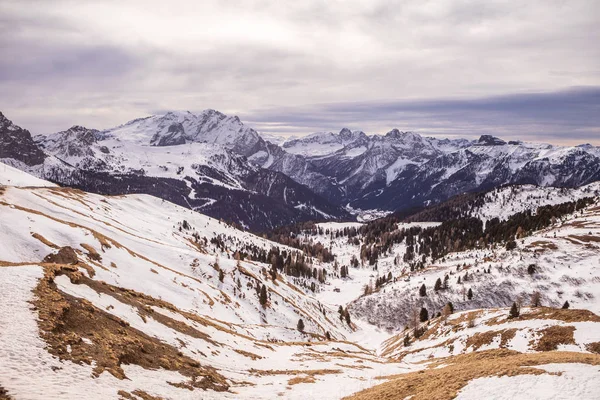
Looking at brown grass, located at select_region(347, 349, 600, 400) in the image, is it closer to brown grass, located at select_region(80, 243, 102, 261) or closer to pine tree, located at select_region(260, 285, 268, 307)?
brown grass, located at select_region(80, 243, 102, 261)

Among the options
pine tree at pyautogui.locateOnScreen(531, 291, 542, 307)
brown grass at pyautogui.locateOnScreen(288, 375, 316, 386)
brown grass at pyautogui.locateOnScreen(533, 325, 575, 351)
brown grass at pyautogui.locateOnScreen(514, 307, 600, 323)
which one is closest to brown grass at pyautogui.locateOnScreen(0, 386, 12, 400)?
brown grass at pyautogui.locateOnScreen(288, 375, 316, 386)

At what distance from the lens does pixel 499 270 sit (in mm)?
148000

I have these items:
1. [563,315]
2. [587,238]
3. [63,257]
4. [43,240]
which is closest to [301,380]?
[63,257]

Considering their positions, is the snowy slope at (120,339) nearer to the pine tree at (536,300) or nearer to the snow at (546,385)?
the snow at (546,385)

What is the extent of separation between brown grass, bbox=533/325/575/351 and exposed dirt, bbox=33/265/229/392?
160 ft

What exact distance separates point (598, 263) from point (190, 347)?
16901 cm

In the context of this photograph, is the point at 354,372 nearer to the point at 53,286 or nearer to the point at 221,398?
the point at 221,398

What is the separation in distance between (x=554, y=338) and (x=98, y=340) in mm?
61840

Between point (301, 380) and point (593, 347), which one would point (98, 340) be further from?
point (593, 347)

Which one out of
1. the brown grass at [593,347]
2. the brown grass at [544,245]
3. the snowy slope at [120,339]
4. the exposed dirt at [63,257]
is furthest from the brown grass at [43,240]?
the brown grass at [544,245]

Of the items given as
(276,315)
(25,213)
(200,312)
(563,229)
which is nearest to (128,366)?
(200,312)

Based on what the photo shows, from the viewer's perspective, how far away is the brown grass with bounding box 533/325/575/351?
1925 inches

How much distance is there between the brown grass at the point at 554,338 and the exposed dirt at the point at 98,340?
48.8 metres

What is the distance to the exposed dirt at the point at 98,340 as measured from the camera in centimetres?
2215
